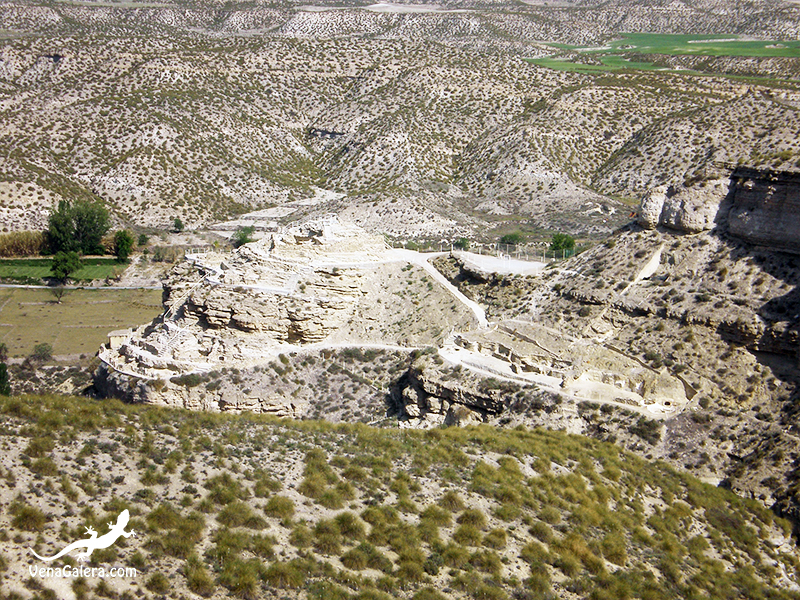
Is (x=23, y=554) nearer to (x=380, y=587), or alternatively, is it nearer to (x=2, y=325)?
(x=380, y=587)

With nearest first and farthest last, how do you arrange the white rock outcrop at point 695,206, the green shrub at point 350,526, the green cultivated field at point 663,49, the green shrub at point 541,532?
the green shrub at point 350,526 < the green shrub at point 541,532 < the white rock outcrop at point 695,206 < the green cultivated field at point 663,49

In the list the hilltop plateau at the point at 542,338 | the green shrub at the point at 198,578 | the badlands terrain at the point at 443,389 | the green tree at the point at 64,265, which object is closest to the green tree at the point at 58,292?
the green tree at the point at 64,265

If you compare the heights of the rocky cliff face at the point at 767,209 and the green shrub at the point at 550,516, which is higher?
the rocky cliff face at the point at 767,209

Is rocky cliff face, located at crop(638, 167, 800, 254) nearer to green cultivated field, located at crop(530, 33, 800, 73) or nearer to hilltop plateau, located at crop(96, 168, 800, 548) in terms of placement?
hilltop plateau, located at crop(96, 168, 800, 548)

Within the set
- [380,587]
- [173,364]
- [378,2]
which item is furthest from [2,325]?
[378,2]

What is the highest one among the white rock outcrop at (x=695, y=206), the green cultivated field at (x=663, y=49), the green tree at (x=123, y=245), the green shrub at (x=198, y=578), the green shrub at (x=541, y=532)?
the green cultivated field at (x=663, y=49)

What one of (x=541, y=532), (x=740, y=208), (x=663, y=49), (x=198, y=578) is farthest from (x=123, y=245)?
(x=663, y=49)

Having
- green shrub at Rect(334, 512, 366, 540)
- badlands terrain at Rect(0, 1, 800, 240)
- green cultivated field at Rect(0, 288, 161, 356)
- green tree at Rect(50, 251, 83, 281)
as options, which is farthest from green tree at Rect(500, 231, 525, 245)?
green shrub at Rect(334, 512, 366, 540)

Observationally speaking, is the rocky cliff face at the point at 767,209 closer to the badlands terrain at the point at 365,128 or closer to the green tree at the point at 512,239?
the badlands terrain at the point at 365,128
